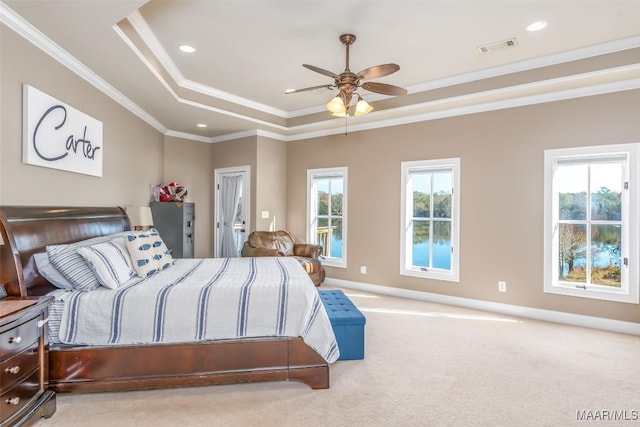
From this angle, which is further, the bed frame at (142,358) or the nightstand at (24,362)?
the bed frame at (142,358)

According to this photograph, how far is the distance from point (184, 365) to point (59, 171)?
2189 mm

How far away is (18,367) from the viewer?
73.4 inches

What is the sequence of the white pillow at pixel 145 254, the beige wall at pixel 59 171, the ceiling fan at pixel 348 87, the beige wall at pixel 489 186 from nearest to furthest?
the beige wall at pixel 59 171 → the white pillow at pixel 145 254 → the ceiling fan at pixel 348 87 → the beige wall at pixel 489 186

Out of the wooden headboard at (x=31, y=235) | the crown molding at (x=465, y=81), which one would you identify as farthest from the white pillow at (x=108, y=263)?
the crown molding at (x=465, y=81)

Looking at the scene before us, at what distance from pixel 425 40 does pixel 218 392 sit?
11.5 feet

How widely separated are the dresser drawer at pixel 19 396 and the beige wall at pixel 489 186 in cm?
420

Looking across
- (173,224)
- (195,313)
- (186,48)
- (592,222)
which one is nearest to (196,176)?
(173,224)

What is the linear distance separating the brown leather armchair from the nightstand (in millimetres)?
3155

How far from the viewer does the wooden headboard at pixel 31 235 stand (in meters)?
2.20

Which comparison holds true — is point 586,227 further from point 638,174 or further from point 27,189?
point 27,189

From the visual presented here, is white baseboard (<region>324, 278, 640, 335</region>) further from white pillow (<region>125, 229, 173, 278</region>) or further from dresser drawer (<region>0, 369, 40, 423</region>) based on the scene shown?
dresser drawer (<region>0, 369, 40, 423</region>)

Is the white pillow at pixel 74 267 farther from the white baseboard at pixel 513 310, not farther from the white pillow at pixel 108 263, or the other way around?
the white baseboard at pixel 513 310

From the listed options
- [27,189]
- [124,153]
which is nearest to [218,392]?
[27,189]

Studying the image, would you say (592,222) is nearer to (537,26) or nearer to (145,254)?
(537,26)
